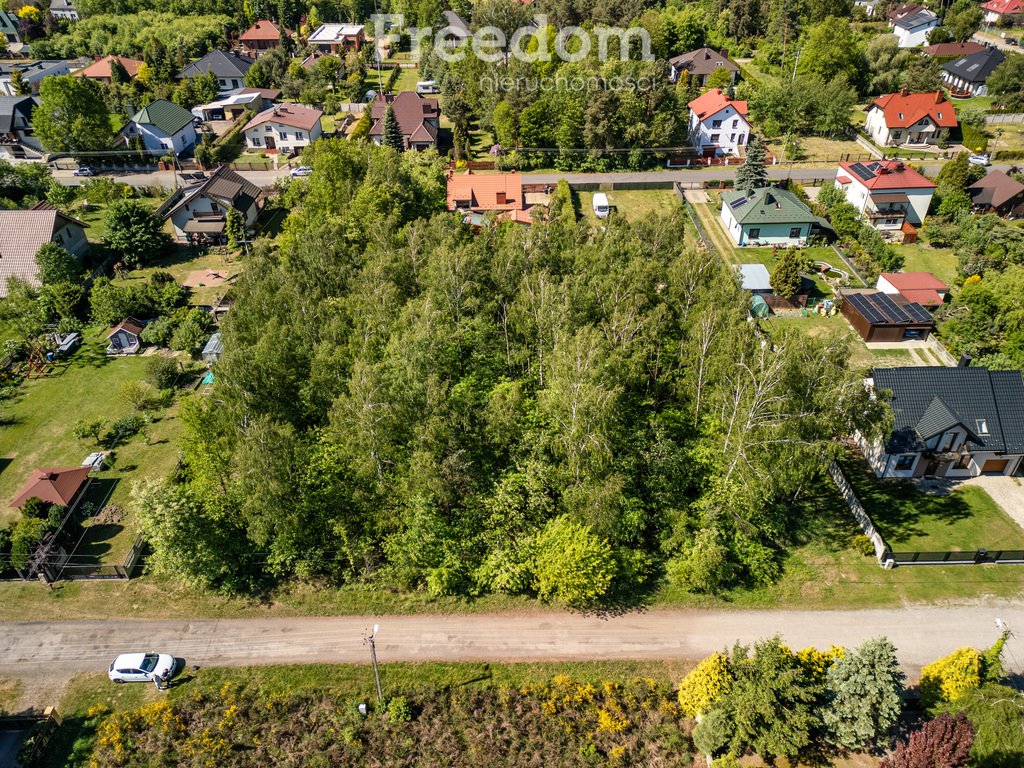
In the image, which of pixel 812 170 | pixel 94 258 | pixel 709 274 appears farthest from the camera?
pixel 812 170

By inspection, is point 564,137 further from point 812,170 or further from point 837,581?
point 837,581

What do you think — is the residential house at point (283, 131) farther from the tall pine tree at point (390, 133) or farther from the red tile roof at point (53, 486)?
the red tile roof at point (53, 486)

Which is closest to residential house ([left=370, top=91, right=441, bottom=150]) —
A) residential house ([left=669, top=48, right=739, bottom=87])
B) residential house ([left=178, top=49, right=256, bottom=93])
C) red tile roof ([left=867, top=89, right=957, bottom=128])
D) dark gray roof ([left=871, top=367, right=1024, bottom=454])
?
residential house ([left=178, top=49, right=256, bottom=93])

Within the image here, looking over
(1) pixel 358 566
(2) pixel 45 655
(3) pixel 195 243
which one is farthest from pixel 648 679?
(3) pixel 195 243

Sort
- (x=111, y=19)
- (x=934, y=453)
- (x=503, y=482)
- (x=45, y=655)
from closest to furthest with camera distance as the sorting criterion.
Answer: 1. (x=45, y=655)
2. (x=503, y=482)
3. (x=934, y=453)
4. (x=111, y=19)

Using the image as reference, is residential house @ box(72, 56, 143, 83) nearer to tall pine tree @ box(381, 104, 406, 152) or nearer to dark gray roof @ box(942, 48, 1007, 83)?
tall pine tree @ box(381, 104, 406, 152)

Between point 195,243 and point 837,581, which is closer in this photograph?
point 837,581

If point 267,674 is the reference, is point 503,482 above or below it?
above

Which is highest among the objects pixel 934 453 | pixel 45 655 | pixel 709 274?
pixel 709 274

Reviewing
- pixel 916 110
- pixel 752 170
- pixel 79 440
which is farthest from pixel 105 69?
pixel 916 110
